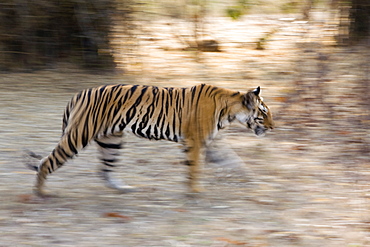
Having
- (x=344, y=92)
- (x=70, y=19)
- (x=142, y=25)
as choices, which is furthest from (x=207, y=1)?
(x=344, y=92)

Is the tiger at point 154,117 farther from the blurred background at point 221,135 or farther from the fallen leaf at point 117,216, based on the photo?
the fallen leaf at point 117,216

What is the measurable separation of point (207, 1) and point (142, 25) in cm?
150

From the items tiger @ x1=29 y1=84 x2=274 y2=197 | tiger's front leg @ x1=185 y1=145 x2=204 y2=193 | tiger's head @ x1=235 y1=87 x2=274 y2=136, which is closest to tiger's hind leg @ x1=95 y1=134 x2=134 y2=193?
tiger @ x1=29 y1=84 x2=274 y2=197

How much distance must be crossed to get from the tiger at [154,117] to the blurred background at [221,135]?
1.48 ft

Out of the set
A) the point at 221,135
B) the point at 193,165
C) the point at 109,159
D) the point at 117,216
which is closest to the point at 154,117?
the point at 193,165

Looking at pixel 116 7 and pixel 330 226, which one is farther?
pixel 116 7

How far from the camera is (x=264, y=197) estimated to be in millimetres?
6590

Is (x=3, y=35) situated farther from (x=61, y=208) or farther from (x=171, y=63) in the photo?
(x=61, y=208)

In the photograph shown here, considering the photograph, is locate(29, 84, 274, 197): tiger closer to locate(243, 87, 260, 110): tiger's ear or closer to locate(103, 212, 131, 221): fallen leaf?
locate(243, 87, 260, 110): tiger's ear

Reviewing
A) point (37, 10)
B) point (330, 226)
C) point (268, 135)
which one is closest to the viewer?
point (330, 226)

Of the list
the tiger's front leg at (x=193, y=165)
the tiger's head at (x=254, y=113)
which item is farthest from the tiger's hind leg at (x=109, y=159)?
the tiger's head at (x=254, y=113)

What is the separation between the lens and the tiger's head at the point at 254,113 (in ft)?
21.8

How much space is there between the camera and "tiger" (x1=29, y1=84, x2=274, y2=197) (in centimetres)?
640

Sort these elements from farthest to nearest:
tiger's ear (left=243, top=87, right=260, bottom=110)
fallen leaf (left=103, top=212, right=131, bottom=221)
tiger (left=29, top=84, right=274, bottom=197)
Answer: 1. tiger's ear (left=243, top=87, right=260, bottom=110)
2. tiger (left=29, top=84, right=274, bottom=197)
3. fallen leaf (left=103, top=212, right=131, bottom=221)
